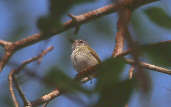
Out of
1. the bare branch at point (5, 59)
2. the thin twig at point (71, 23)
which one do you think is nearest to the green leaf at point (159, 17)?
the thin twig at point (71, 23)

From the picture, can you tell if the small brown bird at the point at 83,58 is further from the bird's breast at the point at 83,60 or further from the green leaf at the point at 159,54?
the green leaf at the point at 159,54

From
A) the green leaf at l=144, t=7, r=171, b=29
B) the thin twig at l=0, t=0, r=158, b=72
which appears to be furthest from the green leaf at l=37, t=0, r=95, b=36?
the green leaf at l=144, t=7, r=171, b=29

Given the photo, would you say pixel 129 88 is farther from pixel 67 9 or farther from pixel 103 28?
pixel 103 28

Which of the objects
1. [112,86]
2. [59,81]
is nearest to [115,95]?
[112,86]

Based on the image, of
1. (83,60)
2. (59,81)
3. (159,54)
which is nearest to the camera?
(59,81)

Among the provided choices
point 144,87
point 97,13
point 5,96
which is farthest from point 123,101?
point 5,96

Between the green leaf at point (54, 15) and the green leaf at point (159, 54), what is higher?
the green leaf at point (54, 15)

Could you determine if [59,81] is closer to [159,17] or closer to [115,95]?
[115,95]

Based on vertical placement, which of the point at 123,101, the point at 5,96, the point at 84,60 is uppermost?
the point at 123,101
